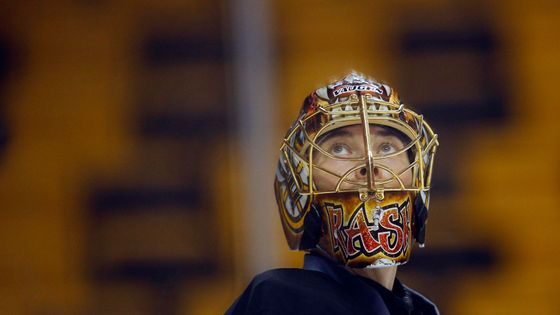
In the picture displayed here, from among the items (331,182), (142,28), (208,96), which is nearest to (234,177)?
(208,96)

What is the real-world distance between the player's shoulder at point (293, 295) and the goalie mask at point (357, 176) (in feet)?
0.50

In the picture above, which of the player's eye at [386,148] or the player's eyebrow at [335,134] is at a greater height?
the player's eyebrow at [335,134]

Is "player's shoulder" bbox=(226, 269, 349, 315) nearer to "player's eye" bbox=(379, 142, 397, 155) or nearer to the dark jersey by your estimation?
the dark jersey

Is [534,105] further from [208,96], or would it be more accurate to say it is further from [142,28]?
[142,28]

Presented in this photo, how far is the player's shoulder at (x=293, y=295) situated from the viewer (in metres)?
2.09

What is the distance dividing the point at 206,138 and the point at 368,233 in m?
1.92

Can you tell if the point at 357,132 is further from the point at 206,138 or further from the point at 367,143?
the point at 206,138

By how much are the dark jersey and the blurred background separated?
1.80 meters

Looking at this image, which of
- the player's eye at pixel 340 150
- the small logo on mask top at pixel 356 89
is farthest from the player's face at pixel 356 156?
the small logo on mask top at pixel 356 89

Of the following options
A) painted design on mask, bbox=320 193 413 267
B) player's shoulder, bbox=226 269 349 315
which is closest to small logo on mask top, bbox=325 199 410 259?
painted design on mask, bbox=320 193 413 267

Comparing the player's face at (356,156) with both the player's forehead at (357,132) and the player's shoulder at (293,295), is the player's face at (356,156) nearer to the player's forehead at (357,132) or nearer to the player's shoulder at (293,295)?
the player's forehead at (357,132)

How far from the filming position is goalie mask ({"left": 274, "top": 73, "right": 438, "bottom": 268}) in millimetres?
2301

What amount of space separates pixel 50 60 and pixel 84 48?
14 cm

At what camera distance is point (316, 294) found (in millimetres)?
2115
